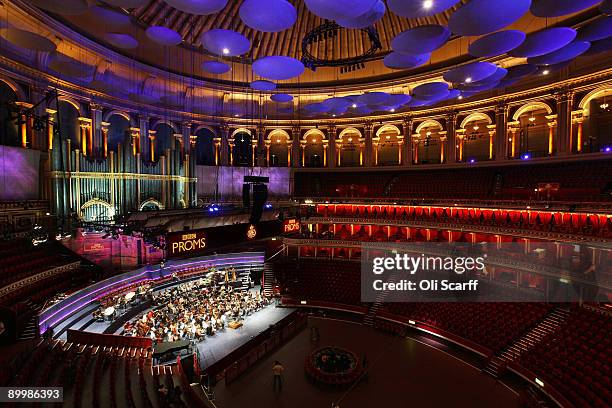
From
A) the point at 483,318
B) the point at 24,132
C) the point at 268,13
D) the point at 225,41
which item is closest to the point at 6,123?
the point at 24,132

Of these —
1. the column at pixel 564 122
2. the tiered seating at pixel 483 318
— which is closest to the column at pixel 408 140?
the column at pixel 564 122

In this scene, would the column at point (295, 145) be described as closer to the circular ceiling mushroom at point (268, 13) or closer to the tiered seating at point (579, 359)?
the circular ceiling mushroom at point (268, 13)

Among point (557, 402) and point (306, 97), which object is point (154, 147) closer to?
point (306, 97)

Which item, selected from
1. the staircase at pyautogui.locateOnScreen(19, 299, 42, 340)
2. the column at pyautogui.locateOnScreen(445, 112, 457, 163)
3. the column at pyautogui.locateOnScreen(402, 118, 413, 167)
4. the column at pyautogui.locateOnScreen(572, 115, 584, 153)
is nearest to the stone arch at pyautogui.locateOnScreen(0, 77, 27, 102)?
the staircase at pyautogui.locateOnScreen(19, 299, 42, 340)

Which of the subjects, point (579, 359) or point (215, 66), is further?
point (579, 359)

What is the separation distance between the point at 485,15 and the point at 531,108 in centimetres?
2425

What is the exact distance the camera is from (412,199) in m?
30.9

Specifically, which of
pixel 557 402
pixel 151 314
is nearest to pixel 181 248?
pixel 151 314

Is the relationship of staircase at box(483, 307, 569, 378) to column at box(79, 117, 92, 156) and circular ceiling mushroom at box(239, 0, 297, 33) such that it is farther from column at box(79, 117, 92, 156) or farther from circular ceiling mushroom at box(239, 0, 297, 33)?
column at box(79, 117, 92, 156)

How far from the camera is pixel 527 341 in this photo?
61.2ft

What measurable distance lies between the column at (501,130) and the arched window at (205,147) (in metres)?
26.4

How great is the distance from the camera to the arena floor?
14953mm

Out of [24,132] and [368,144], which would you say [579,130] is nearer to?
[368,144]

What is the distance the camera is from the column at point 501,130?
92.4 ft
